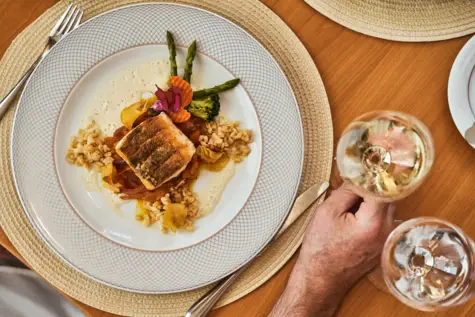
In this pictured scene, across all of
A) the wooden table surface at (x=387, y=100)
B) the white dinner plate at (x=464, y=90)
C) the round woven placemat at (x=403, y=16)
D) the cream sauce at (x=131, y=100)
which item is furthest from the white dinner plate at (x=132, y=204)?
the white dinner plate at (x=464, y=90)

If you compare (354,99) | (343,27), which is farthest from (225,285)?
(343,27)

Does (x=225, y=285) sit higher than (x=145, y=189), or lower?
lower

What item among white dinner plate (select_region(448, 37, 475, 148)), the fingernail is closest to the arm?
the fingernail

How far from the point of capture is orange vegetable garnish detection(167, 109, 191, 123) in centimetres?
136

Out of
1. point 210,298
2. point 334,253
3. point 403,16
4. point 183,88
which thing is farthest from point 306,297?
point 403,16

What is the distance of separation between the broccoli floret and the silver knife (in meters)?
0.30

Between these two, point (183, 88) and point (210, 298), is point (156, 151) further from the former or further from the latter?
point (210, 298)

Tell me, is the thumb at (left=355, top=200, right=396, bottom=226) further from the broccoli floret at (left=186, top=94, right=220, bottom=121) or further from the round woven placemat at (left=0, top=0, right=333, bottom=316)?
the broccoli floret at (left=186, top=94, right=220, bottom=121)

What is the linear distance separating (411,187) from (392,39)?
0.41 meters

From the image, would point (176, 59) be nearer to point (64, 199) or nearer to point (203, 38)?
point (203, 38)

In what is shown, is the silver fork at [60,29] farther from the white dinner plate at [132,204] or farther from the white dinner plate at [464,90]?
the white dinner plate at [464,90]

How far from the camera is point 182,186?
1.38 m

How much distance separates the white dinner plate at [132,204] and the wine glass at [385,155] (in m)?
0.15

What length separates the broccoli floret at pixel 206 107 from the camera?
1334mm
